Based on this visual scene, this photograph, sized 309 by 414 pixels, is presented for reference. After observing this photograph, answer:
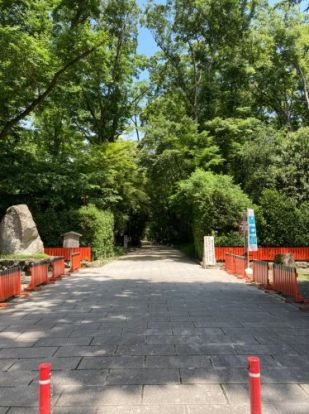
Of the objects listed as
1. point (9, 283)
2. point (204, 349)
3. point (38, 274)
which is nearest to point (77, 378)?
point (204, 349)

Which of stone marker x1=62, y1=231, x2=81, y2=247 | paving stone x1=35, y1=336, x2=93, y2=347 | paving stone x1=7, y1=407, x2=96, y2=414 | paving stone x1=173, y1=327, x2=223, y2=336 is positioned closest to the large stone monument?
stone marker x1=62, y1=231, x2=81, y2=247

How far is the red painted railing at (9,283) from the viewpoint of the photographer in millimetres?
9742

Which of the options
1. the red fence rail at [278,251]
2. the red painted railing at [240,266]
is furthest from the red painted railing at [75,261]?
the red fence rail at [278,251]

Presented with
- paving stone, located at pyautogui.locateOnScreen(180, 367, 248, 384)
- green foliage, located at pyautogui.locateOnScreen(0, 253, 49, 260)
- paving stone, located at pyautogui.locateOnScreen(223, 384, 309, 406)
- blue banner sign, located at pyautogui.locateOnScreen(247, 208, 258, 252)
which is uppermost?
blue banner sign, located at pyautogui.locateOnScreen(247, 208, 258, 252)

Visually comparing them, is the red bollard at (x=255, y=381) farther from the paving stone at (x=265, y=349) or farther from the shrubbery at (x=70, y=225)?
the shrubbery at (x=70, y=225)

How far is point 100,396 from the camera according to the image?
4.18m

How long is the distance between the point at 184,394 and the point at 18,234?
13685 millimetres

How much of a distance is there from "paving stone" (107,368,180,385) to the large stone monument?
12.5 m

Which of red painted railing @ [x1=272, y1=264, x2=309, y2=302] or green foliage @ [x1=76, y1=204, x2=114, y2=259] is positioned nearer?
red painted railing @ [x1=272, y1=264, x2=309, y2=302]

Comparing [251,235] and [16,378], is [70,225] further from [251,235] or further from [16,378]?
[16,378]

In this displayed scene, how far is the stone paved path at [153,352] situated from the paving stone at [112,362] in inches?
0.5

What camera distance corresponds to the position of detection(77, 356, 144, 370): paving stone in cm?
507

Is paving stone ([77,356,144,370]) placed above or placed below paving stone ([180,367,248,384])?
above

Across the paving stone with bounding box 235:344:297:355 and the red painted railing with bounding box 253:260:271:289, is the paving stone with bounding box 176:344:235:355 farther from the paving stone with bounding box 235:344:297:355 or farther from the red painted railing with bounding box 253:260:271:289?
the red painted railing with bounding box 253:260:271:289
